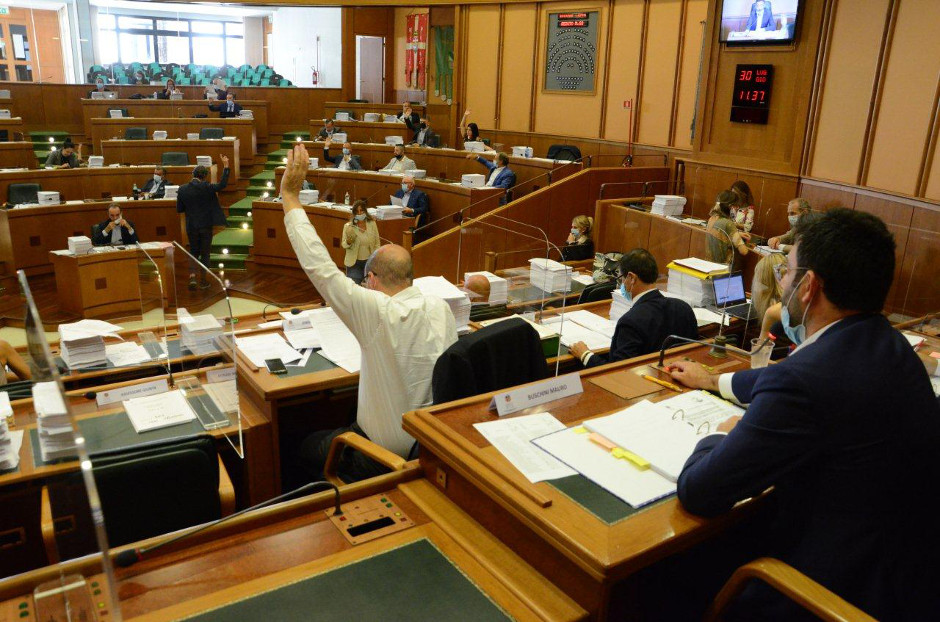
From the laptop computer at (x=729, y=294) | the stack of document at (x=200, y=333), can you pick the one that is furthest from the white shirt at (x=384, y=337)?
the laptop computer at (x=729, y=294)

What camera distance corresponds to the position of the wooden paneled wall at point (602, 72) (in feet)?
27.9

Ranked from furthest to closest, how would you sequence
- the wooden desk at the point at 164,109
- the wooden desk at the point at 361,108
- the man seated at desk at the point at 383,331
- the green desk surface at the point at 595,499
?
1. the wooden desk at the point at 361,108
2. the wooden desk at the point at 164,109
3. the man seated at desk at the point at 383,331
4. the green desk surface at the point at 595,499

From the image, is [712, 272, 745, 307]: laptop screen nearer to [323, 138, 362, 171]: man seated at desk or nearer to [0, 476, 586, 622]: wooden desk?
[0, 476, 586, 622]: wooden desk

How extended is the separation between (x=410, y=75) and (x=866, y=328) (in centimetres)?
1207

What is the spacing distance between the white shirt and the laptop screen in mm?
2322

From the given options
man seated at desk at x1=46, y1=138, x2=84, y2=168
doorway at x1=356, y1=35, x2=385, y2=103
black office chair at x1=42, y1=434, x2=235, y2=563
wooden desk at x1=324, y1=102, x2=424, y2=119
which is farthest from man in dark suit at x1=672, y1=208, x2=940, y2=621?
doorway at x1=356, y1=35, x2=385, y2=103

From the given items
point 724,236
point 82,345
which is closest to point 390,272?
point 82,345

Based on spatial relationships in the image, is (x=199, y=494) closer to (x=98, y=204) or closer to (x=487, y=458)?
(x=487, y=458)

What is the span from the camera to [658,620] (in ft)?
4.87

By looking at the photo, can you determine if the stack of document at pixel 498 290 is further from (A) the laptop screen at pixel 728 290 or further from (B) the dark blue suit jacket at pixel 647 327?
(A) the laptop screen at pixel 728 290

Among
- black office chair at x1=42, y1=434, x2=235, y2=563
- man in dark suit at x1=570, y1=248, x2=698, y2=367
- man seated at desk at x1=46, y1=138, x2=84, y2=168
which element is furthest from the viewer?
man seated at desk at x1=46, y1=138, x2=84, y2=168

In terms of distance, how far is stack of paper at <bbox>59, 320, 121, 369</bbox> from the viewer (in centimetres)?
317

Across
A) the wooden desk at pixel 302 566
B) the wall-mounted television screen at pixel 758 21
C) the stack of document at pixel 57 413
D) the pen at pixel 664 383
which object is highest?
the wall-mounted television screen at pixel 758 21

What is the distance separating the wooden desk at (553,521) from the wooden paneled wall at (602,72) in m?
7.62
